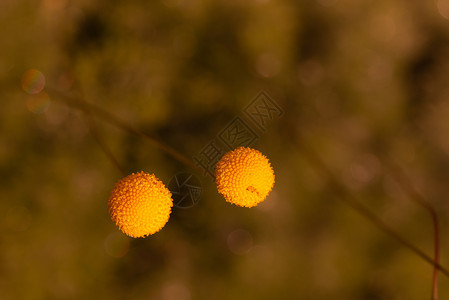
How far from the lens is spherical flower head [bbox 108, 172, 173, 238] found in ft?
1.96

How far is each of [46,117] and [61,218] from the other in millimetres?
246

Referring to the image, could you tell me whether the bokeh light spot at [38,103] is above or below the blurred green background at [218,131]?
above

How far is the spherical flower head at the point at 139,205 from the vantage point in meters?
0.60

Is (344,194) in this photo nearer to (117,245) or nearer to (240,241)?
(240,241)

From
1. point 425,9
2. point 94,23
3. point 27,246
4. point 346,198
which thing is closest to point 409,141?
point 346,198

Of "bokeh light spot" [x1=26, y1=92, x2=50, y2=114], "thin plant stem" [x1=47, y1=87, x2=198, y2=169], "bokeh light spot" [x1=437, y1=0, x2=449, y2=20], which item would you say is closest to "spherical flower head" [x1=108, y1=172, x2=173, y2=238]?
"thin plant stem" [x1=47, y1=87, x2=198, y2=169]

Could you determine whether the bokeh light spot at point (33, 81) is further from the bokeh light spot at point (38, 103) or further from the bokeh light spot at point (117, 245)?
the bokeh light spot at point (117, 245)

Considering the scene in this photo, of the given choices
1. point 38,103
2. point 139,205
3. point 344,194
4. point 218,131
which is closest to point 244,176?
point 139,205

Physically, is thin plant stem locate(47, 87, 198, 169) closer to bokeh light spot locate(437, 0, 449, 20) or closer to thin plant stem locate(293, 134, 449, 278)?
thin plant stem locate(293, 134, 449, 278)

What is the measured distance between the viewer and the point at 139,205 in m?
0.59

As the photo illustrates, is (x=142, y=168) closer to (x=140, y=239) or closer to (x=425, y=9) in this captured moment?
(x=140, y=239)

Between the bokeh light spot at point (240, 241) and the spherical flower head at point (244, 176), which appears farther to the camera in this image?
the bokeh light spot at point (240, 241)

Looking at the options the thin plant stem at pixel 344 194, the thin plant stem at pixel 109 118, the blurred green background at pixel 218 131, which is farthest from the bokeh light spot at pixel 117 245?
the thin plant stem at pixel 344 194

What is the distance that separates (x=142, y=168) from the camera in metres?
0.86
